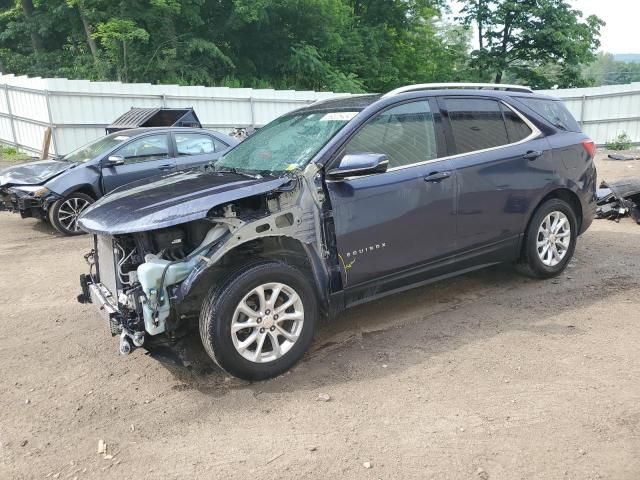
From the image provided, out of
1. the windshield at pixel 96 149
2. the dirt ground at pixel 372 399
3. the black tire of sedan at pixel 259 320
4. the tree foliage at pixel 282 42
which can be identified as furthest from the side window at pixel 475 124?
the tree foliage at pixel 282 42

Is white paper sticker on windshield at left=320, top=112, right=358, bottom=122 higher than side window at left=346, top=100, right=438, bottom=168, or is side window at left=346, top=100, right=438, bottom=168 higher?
white paper sticker on windshield at left=320, top=112, right=358, bottom=122

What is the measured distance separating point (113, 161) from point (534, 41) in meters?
27.9

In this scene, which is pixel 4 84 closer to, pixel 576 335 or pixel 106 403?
pixel 106 403

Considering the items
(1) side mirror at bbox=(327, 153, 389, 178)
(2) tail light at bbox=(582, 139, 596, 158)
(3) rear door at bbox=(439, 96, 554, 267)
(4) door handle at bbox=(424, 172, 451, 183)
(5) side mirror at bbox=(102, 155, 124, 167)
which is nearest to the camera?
(1) side mirror at bbox=(327, 153, 389, 178)

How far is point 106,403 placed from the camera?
3436 millimetres

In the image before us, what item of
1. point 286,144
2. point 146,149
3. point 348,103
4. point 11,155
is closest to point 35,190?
point 146,149

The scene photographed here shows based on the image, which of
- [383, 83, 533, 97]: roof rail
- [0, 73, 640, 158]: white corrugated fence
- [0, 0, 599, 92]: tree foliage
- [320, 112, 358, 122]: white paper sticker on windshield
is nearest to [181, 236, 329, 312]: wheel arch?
[320, 112, 358, 122]: white paper sticker on windshield

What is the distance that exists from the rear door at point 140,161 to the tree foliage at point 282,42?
13.3 meters

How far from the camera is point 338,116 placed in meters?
4.23

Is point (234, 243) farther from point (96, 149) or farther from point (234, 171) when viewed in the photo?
point (96, 149)

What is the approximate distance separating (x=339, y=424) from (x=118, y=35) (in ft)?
65.6

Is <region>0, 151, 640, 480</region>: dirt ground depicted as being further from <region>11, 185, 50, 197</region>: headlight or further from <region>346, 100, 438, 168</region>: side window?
<region>11, 185, 50, 197</region>: headlight

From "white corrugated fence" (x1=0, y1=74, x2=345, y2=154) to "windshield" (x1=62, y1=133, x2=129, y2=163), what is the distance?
525 centimetres

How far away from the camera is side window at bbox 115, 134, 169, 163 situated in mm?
8445
